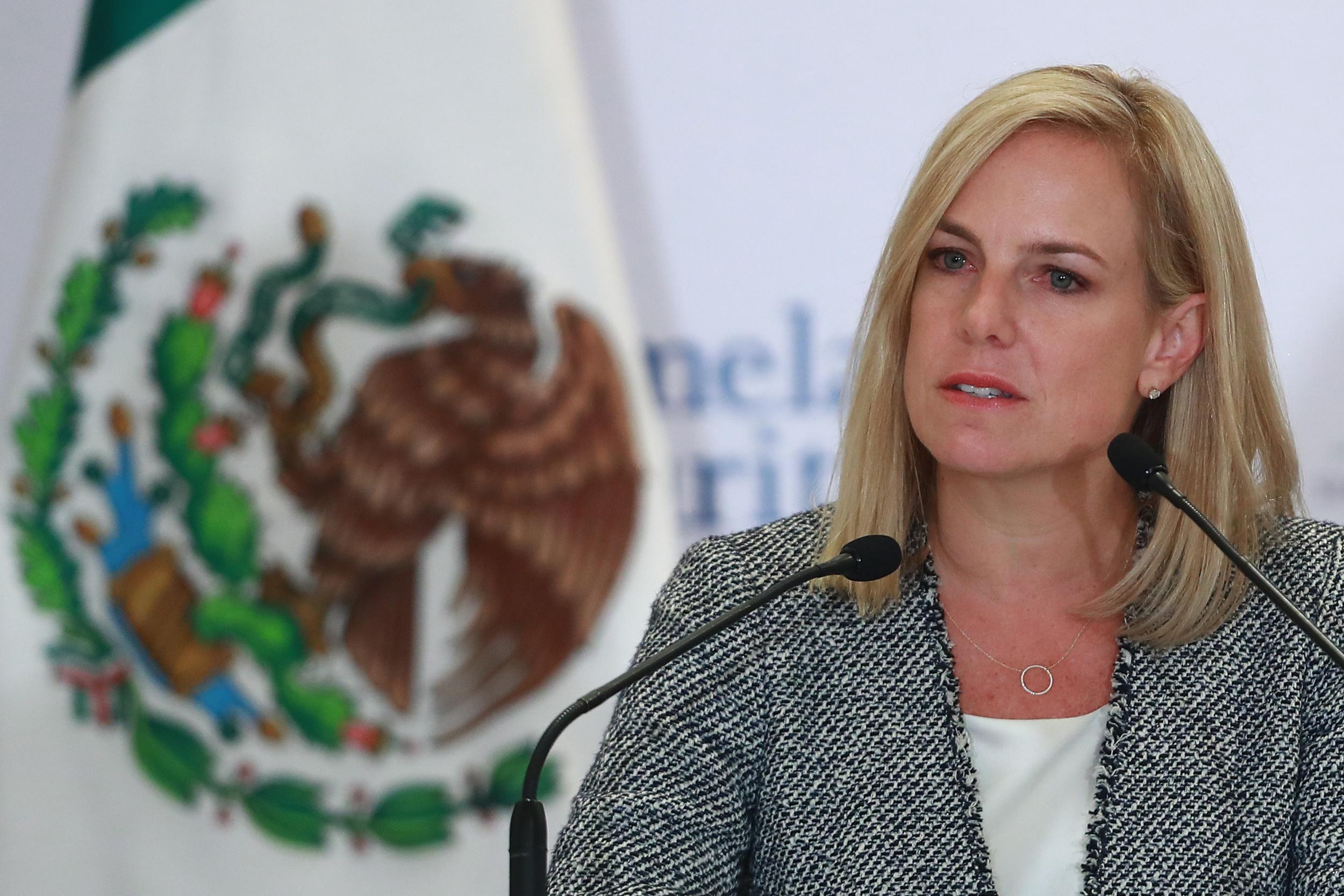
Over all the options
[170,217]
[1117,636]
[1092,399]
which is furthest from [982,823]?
[170,217]

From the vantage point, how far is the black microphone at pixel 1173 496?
1.26 meters

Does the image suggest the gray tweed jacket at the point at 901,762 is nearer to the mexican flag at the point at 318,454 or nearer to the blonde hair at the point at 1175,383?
the blonde hair at the point at 1175,383

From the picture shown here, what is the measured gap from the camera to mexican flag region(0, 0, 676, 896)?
2.53 metres

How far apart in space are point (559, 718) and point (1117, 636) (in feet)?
2.49

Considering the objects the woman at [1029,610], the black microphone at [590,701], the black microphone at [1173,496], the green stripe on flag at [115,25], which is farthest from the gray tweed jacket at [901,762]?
the green stripe on flag at [115,25]

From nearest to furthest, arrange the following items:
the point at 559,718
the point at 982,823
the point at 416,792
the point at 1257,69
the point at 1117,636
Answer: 1. the point at 559,718
2. the point at 982,823
3. the point at 1117,636
4. the point at 1257,69
5. the point at 416,792

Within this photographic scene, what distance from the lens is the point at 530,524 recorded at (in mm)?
2562

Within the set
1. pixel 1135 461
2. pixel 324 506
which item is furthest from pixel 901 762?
pixel 324 506

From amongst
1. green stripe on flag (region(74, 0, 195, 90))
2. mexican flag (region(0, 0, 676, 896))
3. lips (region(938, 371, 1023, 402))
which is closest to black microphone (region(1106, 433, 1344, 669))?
lips (region(938, 371, 1023, 402))

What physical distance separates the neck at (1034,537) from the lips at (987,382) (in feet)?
0.46

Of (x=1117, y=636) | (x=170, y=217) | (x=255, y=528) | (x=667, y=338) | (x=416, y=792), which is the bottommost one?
(x=416, y=792)

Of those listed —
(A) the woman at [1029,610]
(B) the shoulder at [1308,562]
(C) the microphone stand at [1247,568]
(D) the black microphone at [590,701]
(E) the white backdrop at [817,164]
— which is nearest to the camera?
(D) the black microphone at [590,701]

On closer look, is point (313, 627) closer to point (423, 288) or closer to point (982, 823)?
point (423, 288)

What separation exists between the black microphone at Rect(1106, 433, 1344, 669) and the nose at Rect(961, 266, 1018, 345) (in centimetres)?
18
